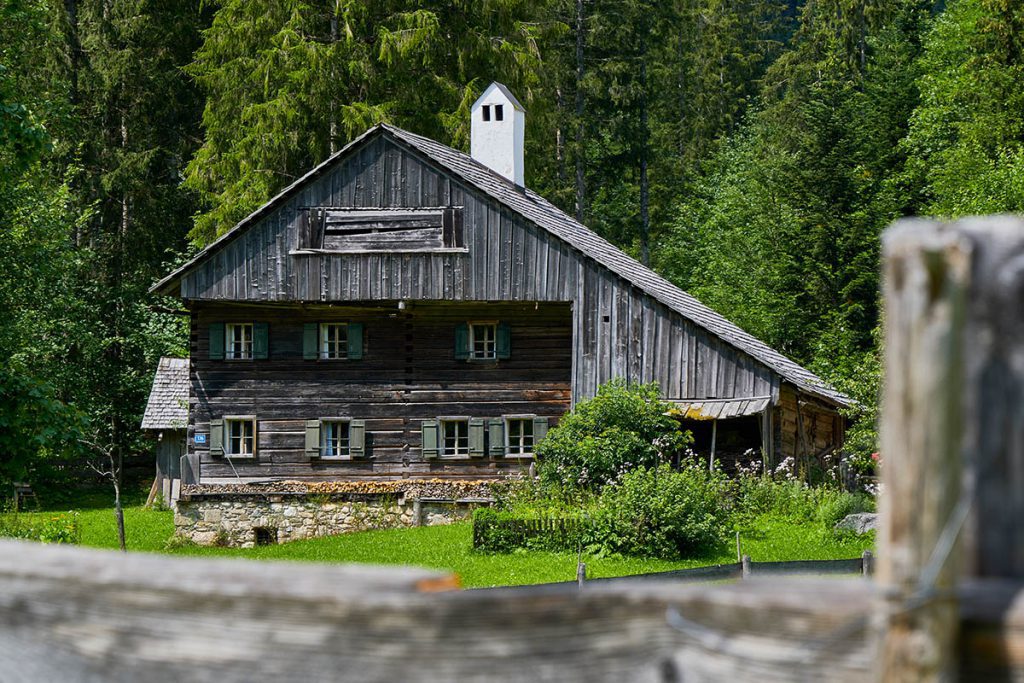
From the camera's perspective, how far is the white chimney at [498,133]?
111 ft

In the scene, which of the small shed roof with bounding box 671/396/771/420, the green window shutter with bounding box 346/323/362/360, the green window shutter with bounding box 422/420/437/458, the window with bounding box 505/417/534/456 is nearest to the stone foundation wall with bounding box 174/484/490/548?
the green window shutter with bounding box 422/420/437/458

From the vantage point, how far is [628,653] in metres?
1.85

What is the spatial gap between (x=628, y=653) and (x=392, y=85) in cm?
3842

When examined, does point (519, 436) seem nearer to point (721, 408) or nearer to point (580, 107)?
point (721, 408)

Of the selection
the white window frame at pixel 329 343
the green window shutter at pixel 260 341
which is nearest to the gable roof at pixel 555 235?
the green window shutter at pixel 260 341

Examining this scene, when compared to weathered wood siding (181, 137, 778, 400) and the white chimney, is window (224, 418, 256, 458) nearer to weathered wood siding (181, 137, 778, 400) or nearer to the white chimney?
weathered wood siding (181, 137, 778, 400)

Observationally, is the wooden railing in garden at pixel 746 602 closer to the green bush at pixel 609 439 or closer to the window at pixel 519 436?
the green bush at pixel 609 439

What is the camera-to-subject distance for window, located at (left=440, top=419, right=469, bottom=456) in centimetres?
2931

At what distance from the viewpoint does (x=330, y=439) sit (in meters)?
29.7

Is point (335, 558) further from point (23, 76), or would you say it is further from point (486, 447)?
point (23, 76)

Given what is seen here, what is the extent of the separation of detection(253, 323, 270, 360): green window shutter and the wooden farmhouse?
0.04 meters

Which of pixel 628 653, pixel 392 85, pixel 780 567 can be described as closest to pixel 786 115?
pixel 392 85

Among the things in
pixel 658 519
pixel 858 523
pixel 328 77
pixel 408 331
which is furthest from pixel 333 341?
pixel 858 523

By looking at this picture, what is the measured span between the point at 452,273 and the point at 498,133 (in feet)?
22.8
